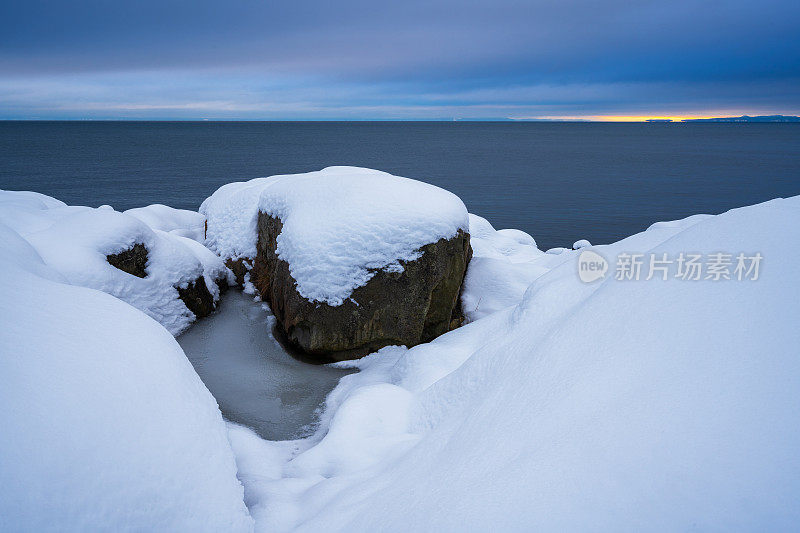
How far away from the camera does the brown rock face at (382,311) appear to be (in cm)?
823

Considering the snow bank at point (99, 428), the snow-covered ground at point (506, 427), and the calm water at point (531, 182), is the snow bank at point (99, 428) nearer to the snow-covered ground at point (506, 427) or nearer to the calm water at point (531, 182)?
the snow-covered ground at point (506, 427)

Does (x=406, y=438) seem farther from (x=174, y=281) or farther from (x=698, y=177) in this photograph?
(x=698, y=177)

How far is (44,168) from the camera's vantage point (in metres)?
46.3

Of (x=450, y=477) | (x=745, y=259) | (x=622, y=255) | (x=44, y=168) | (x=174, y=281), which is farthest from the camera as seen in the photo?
(x=44, y=168)

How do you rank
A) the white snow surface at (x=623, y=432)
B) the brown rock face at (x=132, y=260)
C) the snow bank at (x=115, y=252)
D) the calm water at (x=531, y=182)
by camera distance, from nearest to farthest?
the white snow surface at (x=623, y=432) → the snow bank at (x=115, y=252) → the brown rock face at (x=132, y=260) → the calm water at (x=531, y=182)

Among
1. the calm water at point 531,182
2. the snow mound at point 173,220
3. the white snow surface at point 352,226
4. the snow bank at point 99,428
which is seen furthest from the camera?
the calm water at point 531,182

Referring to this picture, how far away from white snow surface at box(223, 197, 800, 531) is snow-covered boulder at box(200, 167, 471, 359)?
3870mm

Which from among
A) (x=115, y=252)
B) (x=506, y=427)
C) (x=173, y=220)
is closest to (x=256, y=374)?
(x=115, y=252)

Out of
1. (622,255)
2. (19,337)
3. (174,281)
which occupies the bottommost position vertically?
(174,281)

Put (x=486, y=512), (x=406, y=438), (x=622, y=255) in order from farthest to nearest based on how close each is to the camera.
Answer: (x=406, y=438) < (x=622, y=255) < (x=486, y=512)

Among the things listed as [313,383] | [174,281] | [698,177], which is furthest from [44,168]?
[698,177]

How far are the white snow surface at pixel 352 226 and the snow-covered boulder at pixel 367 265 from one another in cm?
2

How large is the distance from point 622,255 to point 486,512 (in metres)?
2.49

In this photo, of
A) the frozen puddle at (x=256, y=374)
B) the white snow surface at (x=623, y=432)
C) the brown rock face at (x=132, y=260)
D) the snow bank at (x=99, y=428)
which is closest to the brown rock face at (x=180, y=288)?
the brown rock face at (x=132, y=260)
